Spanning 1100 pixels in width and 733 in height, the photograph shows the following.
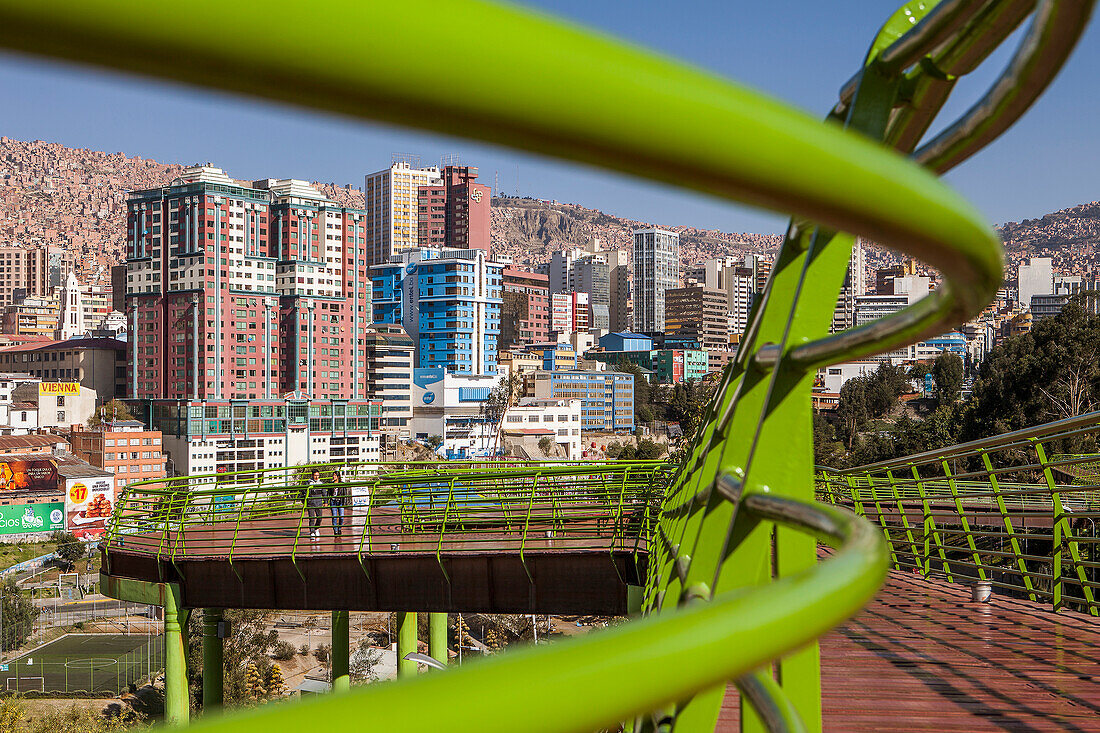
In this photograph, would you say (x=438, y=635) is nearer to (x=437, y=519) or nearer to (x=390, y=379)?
(x=437, y=519)

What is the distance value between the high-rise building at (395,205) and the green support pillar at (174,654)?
426 feet

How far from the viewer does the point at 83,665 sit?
32188 millimetres

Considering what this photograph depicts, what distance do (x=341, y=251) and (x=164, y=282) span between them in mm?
14411

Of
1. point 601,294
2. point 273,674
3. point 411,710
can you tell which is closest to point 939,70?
point 411,710

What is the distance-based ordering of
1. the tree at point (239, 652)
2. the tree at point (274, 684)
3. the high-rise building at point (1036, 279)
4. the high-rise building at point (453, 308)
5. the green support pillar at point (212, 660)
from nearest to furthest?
the green support pillar at point (212, 660) < the tree at point (239, 652) < the tree at point (274, 684) < the high-rise building at point (453, 308) < the high-rise building at point (1036, 279)

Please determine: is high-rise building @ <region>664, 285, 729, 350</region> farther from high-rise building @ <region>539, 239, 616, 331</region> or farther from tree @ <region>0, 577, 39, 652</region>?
tree @ <region>0, 577, 39, 652</region>

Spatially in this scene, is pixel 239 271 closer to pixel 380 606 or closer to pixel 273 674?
pixel 273 674

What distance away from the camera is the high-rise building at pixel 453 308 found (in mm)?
88125

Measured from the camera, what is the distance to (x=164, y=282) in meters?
71.0

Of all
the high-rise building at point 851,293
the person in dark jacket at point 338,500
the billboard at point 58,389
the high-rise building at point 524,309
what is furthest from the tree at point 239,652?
the high-rise building at point 851,293

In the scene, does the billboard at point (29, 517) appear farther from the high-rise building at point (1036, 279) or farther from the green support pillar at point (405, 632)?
the high-rise building at point (1036, 279)

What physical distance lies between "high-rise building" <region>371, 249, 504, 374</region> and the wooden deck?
8434 centimetres

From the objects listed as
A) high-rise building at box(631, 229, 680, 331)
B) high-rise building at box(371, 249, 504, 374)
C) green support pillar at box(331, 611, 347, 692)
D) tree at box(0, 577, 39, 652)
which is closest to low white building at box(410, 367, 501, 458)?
high-rise building at box(371, 249, 504, 374)

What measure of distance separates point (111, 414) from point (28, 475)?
14.3 metres
